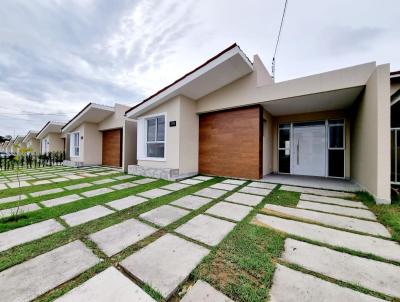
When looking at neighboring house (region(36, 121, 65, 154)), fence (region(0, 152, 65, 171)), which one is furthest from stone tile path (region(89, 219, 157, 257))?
neighboring house (region(36, 121, 65, 154))

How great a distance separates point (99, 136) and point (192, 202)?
11630mm

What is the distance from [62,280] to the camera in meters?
1.47

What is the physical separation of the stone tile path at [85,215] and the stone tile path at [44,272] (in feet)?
2.80

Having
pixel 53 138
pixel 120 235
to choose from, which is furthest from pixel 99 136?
pixel 120 235

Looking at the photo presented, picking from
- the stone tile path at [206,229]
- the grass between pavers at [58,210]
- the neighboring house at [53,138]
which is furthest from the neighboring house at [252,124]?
the neighboring house at [53,138]

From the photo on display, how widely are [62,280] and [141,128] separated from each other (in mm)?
7234

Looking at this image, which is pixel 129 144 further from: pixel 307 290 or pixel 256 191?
pixel 307 290

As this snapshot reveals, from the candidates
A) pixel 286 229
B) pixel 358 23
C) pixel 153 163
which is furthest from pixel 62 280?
pixel 358 23

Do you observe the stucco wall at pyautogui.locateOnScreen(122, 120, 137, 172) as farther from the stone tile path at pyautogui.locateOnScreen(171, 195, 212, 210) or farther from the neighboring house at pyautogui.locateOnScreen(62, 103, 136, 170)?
the stone tile path at pyautogui.locateOnScreen(171, 195, 212, 210)

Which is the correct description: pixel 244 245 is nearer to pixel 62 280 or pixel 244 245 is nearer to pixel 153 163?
pixel 62 280

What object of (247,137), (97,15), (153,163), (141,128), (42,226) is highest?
(97,15)

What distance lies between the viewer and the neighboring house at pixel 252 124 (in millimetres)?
5023

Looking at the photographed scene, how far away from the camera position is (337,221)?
275 centimetres

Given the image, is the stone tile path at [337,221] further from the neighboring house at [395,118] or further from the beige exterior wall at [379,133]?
the neighboring house at [395,118]
